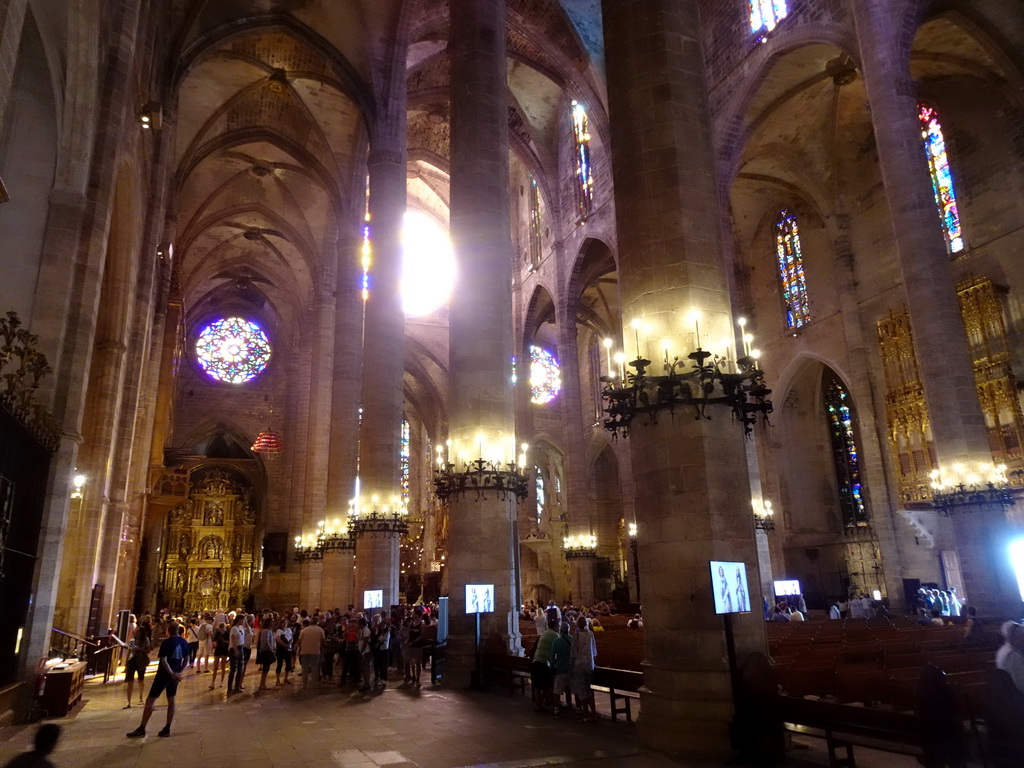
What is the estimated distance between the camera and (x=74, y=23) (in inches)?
414

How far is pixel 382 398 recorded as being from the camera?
59.2 ft

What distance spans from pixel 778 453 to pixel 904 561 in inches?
284

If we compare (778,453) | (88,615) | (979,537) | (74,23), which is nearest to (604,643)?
(979,537)

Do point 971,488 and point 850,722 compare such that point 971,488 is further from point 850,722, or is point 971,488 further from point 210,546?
point 210,546

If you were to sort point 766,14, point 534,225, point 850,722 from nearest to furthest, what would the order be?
1. point 850,722
2. point 766,14
3. point 534,225

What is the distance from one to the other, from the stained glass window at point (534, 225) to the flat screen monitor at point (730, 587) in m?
27.1

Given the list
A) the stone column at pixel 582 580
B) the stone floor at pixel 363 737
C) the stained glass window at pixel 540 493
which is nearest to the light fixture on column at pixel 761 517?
the stone column at pixel 582 580

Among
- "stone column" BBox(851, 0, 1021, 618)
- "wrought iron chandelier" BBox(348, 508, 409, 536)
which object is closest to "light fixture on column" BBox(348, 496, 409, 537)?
"wrought iron chandelier" BBox(348, 508, 409, 536)

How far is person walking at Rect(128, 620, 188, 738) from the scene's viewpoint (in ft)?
25.1

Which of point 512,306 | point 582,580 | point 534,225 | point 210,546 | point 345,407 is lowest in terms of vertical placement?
point 582,580

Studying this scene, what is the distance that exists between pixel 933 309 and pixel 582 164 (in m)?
16.7

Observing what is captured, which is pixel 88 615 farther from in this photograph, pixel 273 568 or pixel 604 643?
pixel 273 568

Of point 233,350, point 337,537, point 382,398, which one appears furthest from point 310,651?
point 233,350

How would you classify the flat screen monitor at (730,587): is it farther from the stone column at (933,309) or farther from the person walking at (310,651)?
the stone column at (933,309)
